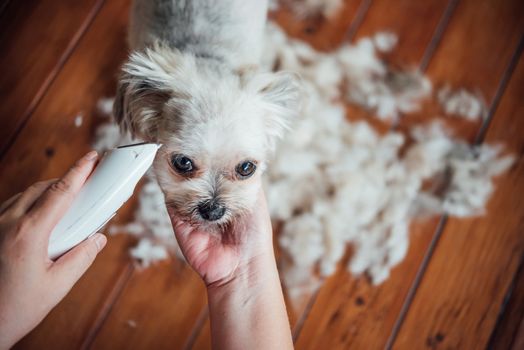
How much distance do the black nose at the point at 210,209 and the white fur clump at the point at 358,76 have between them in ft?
2.28

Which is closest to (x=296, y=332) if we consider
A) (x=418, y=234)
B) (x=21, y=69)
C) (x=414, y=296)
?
(x=414, y=296)

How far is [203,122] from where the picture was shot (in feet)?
3.06

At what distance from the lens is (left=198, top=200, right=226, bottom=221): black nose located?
99 centimetres

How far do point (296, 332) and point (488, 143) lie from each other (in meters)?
0.99

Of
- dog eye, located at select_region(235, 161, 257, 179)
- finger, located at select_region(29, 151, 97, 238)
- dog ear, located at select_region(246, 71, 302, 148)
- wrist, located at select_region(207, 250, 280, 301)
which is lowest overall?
wrist, located at select_region(207, 250, 280, 301)

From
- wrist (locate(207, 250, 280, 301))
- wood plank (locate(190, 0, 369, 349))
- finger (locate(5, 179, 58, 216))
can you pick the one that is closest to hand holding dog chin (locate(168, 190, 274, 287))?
wrist (locate(207, 250, 280, 301))

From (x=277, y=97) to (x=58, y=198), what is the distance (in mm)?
576

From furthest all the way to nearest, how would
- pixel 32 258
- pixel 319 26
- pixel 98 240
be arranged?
pixel 319 26 < pixel 98 240 < pixel 32 258

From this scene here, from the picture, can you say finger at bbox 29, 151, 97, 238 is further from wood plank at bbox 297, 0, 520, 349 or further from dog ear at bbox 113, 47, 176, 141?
wood plank at bbox 297, 0, 520, 349

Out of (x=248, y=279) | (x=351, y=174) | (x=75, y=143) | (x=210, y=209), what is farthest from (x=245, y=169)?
(x=75, y=143)

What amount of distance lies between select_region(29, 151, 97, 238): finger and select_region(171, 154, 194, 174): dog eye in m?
0.23

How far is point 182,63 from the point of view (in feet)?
3.25

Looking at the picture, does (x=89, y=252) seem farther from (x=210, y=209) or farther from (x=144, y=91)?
(x=144, y=91)

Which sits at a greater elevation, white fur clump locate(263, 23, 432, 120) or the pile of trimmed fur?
white fur clump locate(263, 23, 432, 120)
